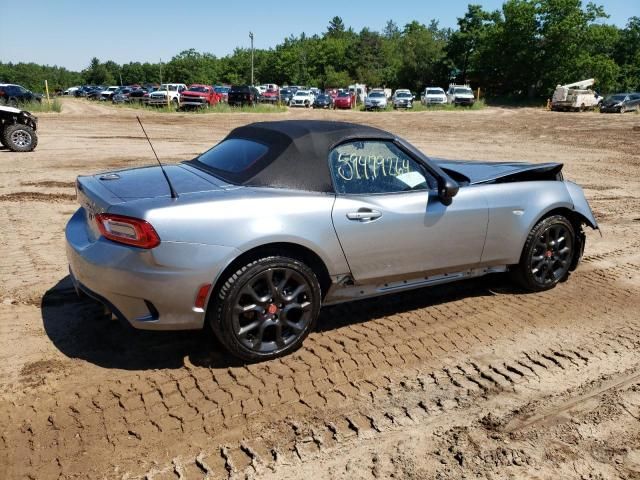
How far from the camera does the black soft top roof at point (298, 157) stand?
3.43 metres

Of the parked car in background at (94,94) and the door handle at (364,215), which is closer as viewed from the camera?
the door handle at (364,215)

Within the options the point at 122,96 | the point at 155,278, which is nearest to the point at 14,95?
the point at 122,96

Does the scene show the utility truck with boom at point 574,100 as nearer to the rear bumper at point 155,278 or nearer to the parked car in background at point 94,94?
the rear bumper at point 155,278

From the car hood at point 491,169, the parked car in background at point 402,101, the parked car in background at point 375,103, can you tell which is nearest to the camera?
the car hood at point 491,169

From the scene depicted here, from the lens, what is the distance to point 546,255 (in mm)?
4652

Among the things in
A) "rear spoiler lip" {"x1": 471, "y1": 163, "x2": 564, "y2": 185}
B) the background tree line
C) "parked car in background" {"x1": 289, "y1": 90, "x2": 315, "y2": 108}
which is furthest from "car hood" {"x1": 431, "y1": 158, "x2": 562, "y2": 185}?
the background tree line

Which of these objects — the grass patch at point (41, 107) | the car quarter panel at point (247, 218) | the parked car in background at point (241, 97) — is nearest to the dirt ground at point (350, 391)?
the car quarter panel at point (247, 218)

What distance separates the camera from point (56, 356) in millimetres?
3424

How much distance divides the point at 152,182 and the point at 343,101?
134 ft

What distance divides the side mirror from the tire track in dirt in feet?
3.16

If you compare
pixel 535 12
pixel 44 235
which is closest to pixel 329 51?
pixel 535 12

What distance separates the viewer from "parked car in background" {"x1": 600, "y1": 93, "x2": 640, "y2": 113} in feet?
120

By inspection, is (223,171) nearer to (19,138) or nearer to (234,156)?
(234,156)

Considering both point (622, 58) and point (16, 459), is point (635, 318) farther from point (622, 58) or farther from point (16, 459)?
point (622, 58)
